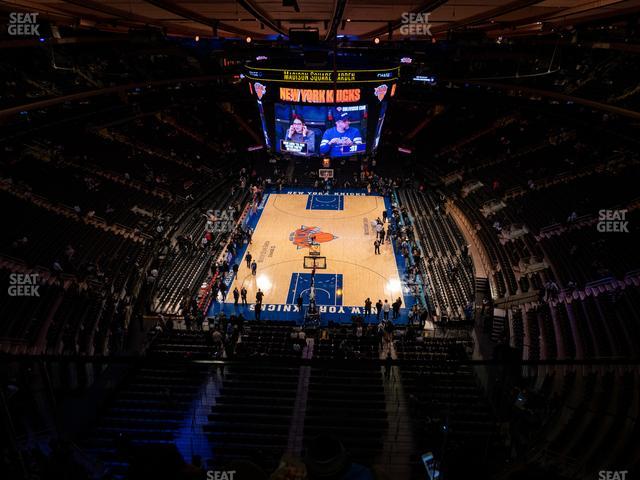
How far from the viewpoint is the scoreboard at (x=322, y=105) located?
26.4 m

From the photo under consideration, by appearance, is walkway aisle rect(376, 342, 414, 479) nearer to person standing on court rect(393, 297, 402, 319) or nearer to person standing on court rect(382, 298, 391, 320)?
person standing on court rect(382, 298, 391, 320)

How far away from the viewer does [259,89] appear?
28.4 metres

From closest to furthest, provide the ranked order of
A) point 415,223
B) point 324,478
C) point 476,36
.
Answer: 1. point 324,478
2. point 476,36
3. point 415,223

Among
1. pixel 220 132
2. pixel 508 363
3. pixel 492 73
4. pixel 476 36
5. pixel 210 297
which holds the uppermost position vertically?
pixel 492 73

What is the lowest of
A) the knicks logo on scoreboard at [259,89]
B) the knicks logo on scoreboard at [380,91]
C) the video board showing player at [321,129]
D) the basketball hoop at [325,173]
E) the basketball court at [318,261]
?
the basketball court at [318,261]

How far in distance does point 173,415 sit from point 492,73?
32355 millimetres

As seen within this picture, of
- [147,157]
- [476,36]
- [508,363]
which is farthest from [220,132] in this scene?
[508,363]

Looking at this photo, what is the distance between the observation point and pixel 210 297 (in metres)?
20.3

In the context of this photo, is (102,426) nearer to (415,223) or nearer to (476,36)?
(476,36)

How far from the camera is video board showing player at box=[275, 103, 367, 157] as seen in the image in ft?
96.9

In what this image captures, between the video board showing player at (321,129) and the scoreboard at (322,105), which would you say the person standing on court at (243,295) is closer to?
the scoreboard at (322,105)

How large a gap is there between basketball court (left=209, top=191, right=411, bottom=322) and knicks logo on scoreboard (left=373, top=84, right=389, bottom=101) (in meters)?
7.25

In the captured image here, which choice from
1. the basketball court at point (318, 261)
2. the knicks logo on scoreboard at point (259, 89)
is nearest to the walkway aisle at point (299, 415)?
the basketball court at point (318, 261)

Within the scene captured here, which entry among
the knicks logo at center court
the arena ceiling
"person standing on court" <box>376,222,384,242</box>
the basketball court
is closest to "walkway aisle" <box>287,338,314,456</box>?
the basketball court
